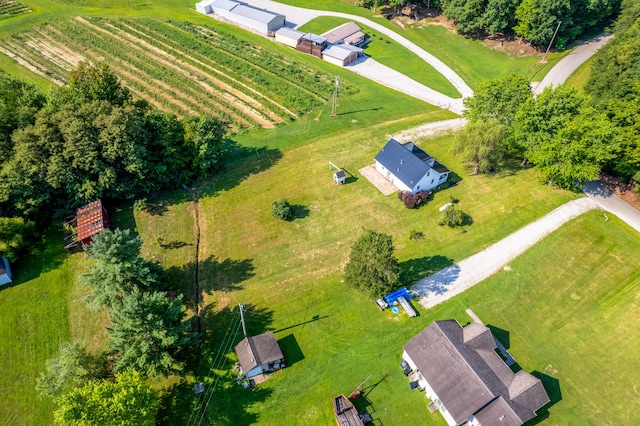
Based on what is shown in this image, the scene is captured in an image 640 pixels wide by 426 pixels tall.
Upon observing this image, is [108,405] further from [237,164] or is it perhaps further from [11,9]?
[11,9]

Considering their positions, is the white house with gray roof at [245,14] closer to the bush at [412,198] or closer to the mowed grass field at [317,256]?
the mowed grass field at [317,256]

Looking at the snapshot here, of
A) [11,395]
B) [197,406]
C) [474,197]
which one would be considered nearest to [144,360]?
[197,406]

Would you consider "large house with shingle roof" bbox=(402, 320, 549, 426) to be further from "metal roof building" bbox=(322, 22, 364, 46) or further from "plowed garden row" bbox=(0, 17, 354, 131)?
"metal roof building" bbox=(322, 22, 364, 46)

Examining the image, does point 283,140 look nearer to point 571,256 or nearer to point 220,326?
point 220,326

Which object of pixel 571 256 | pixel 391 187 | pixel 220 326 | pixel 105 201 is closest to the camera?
pixel 220 326

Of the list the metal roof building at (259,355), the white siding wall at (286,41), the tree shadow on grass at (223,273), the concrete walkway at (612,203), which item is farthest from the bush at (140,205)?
the concrete walkway at (612,203)

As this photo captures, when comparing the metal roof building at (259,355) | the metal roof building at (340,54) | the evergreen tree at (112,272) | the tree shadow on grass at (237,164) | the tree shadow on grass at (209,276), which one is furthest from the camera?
the metal roof building at (340,54)
